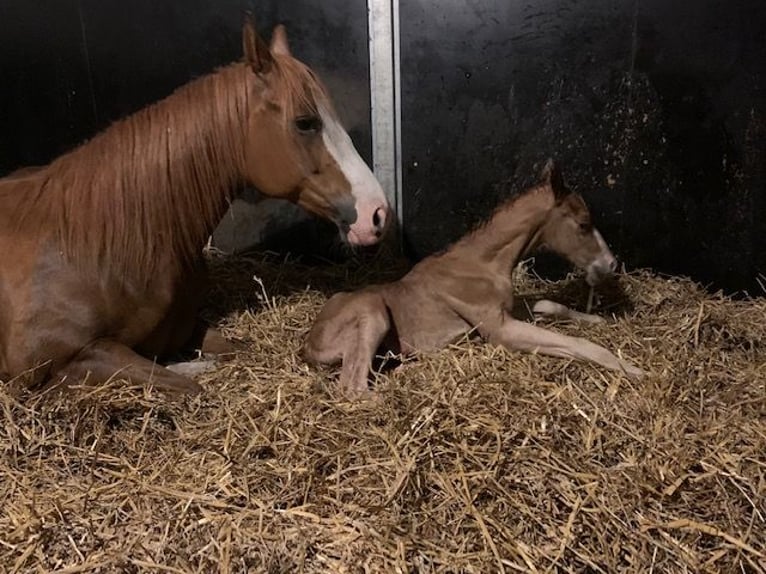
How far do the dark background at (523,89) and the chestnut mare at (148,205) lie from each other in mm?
862

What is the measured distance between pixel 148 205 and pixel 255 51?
0.59 meters

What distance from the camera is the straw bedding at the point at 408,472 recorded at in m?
1.56

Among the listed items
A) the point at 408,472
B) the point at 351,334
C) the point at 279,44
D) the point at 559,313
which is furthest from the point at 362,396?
the point at 279,44

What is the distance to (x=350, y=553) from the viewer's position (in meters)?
1.53

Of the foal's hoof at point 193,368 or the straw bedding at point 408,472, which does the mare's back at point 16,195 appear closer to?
the straw bedding at point 408,472

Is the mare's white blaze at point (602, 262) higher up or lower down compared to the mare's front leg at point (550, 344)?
higher up

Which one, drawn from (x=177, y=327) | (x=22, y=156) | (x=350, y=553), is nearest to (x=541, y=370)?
(x=350, y=553)

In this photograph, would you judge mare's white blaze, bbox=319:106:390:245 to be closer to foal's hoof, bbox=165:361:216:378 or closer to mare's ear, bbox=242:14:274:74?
mare's ear, bbox=242:14:274:74

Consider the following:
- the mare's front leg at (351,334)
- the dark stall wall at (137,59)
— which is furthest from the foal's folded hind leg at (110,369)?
the dark stall wall at (137,59)

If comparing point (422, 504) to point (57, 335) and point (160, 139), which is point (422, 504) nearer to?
point (57, 335)

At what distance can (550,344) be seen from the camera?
2.39 m

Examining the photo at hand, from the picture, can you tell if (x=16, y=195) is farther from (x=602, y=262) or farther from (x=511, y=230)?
(x=602, y=262)

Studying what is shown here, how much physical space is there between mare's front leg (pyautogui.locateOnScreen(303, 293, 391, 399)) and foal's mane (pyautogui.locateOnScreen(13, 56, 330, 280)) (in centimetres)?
53

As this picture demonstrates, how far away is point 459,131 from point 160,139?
134 cm
